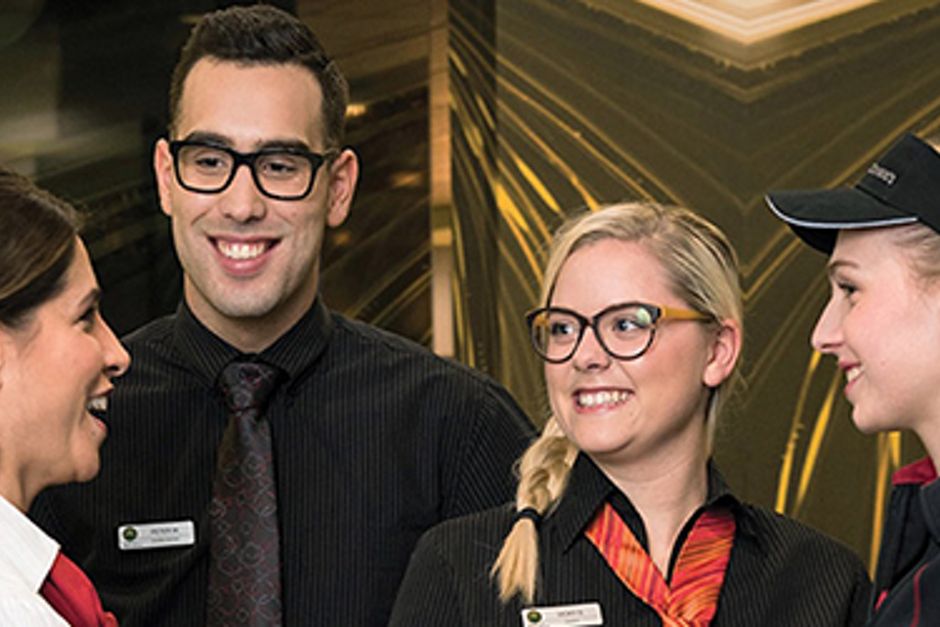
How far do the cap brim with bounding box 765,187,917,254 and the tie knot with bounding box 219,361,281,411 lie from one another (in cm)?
91

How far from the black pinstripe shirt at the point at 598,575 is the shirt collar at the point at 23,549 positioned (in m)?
0.58

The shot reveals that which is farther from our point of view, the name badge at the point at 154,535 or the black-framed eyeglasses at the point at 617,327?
the name badge at the point at 154,535

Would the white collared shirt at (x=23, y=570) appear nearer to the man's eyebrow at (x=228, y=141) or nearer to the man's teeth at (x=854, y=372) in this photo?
the man's eyebrow at (x=228, y=141)

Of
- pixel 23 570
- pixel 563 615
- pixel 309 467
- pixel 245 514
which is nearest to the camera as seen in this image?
pixel 23 570

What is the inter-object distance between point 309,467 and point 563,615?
22.3 inches

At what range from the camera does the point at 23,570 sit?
79.6 inches

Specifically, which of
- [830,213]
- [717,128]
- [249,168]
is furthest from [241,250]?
[717,128]

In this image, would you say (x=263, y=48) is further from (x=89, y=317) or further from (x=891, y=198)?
(x=891, y=198)

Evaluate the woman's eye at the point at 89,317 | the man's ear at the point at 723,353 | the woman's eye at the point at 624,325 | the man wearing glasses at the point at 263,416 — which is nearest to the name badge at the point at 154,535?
the man wearing glasses at the point at 263,416

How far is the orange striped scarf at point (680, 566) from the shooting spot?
240cm

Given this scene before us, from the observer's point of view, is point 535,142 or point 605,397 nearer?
point 605,397

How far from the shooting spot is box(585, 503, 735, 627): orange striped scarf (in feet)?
7.87

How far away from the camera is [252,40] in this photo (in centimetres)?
277

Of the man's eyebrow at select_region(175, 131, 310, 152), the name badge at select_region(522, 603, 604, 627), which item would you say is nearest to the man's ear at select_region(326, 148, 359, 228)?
the man's eyebrow at select_region(175, 131, 310, 152)
